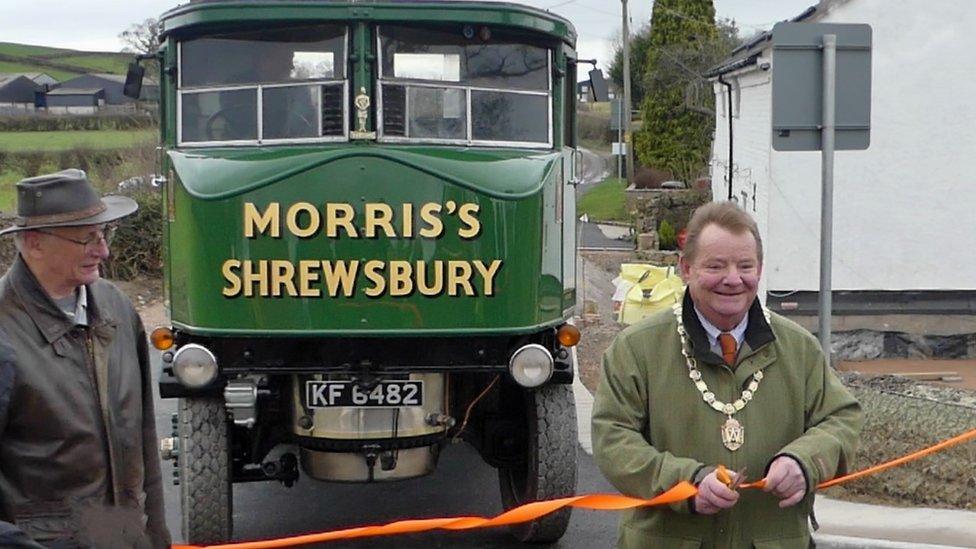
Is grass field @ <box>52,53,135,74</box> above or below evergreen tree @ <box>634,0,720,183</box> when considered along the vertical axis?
above

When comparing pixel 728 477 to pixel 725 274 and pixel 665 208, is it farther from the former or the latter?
pixel 665 208

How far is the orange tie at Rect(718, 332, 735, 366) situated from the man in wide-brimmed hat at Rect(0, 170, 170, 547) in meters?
1.74

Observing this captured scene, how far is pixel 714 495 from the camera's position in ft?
10.8

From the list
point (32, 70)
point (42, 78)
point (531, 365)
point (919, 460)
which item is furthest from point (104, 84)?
point (919, 460)

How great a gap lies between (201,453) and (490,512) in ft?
7.18

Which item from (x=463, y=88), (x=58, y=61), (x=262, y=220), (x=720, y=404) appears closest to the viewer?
(x=720, y=404)

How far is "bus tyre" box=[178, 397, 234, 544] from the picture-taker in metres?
6.32

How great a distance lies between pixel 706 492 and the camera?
3.29m

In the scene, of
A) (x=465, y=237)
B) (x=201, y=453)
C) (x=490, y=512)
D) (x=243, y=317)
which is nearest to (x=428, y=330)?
(x=465, y=237)

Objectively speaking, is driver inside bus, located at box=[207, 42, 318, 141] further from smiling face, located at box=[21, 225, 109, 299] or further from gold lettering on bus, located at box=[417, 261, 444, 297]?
smiling face, located at box=[21, 225, 109, 299]

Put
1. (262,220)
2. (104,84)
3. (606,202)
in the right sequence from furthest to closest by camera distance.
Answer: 1. (104,84)
2. (606,202)
3. (262,220)

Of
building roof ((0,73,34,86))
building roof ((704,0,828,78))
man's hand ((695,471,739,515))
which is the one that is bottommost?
man's hand ((695,471,739,515))

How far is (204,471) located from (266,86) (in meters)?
2.13

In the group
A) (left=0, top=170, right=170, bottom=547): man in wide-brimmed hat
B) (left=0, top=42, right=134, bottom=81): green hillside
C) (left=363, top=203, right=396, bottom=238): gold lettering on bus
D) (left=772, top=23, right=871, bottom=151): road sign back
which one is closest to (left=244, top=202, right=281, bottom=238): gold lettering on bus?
(left=363, top=203, right=396, bottom=238): gold lettering on bus
